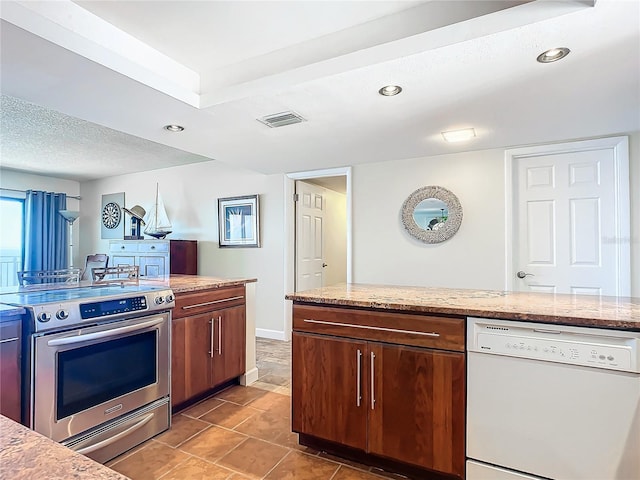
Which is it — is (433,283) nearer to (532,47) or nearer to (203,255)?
(532,47)

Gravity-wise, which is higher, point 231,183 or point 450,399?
point 231,183

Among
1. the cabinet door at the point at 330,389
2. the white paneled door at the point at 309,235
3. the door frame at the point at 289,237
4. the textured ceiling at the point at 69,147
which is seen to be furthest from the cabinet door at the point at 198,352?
the textured ceiling at the point at 69,147

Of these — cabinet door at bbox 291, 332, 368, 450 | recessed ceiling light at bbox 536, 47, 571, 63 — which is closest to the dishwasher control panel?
cabinet door at bbox 291, 332, 368, 450

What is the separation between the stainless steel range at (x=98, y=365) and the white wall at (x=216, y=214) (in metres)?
2.32

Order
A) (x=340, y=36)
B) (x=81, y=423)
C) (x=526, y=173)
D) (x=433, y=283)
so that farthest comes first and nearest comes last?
(x=433, y=283) → (x=526, y=173) → (x=340, y=36) → (x=81, y=423)

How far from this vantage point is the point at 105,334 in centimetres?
183

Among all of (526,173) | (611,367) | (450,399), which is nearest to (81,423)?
(450,399)

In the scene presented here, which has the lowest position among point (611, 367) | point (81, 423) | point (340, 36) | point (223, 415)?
point (223, 415)

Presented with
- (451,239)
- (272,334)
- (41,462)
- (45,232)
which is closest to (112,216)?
(45,232)

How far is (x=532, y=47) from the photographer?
5.25 ft

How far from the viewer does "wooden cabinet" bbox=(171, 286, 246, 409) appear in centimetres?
236

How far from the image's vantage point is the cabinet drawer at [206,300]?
237 cm

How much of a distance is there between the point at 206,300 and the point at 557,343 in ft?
7.11

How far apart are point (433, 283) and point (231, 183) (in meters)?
3.00
